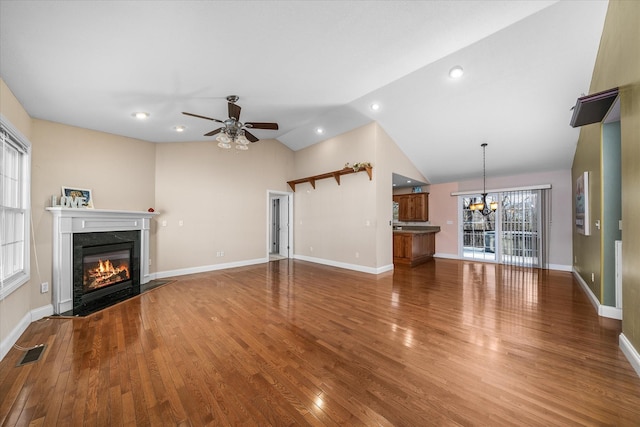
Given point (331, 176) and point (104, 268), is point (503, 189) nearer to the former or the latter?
point (331, 176)

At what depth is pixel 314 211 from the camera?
695cm

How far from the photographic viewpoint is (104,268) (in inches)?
157

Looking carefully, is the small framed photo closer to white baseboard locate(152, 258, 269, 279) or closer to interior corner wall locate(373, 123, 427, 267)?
white baseboard locate(152, 258, 269, 279)

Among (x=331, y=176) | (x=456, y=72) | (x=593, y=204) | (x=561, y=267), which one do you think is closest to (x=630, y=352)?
(x=593, y=204)

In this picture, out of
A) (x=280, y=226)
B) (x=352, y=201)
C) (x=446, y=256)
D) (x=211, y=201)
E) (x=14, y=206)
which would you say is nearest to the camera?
(x=14, y=206)

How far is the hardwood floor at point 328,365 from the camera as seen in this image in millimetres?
1564

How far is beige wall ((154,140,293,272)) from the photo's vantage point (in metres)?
5.22

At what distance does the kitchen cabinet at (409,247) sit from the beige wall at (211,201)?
3.59 meters

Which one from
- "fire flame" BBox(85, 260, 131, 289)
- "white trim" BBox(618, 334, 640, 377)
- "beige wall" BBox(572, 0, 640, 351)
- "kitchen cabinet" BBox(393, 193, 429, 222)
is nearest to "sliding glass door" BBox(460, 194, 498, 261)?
"kitchen cabinet" BBox(393, 193, 429, 222)

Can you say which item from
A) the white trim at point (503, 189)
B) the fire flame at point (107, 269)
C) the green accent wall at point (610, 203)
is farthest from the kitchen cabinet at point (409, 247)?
the fire flame at point (107, 269)

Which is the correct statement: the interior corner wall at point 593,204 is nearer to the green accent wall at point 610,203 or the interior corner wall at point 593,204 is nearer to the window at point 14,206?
the green accent wall at point 610,203

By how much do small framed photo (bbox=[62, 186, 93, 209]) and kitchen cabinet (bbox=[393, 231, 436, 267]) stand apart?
6328 mm

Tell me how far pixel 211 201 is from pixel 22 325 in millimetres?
3514

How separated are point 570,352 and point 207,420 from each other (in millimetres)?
3123
